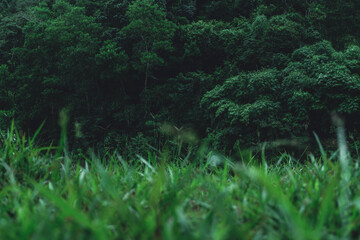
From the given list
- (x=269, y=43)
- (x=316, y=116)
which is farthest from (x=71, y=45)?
(x=316, y=116)

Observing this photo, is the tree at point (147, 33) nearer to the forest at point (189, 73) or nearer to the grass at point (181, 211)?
the forest at point (189, 73)

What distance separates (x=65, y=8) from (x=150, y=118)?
24.9 ft

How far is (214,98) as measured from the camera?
10.4 m

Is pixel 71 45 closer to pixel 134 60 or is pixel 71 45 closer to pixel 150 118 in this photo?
pixel 134 60

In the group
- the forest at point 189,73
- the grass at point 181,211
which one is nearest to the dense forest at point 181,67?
the forest at point 189,73

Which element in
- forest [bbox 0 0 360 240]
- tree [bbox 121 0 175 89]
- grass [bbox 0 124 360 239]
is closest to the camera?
grass [bbox 0 124 360 239]

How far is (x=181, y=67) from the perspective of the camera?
15086mm

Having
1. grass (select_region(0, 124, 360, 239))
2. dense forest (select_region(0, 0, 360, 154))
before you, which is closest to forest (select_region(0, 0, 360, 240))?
dense forest (select_region(0, 0, 360, 154))

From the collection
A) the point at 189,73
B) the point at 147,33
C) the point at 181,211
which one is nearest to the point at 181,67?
the point at 189,73

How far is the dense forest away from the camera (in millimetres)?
9203

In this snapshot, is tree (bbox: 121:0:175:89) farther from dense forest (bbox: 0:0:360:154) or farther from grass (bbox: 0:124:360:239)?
grass (bbox: 0:124:360:239)

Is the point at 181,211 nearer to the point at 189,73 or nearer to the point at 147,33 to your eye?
the point at 147,33

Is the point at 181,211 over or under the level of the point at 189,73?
over

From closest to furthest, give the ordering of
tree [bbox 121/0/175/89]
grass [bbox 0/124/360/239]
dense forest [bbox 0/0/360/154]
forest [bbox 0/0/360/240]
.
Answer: grass [bbox 0/124/360/239]
forest [bbox 0/0/360/240]
dense forest [bbox 0/0/360/154]
tree [bbox 121/0/175/89]
